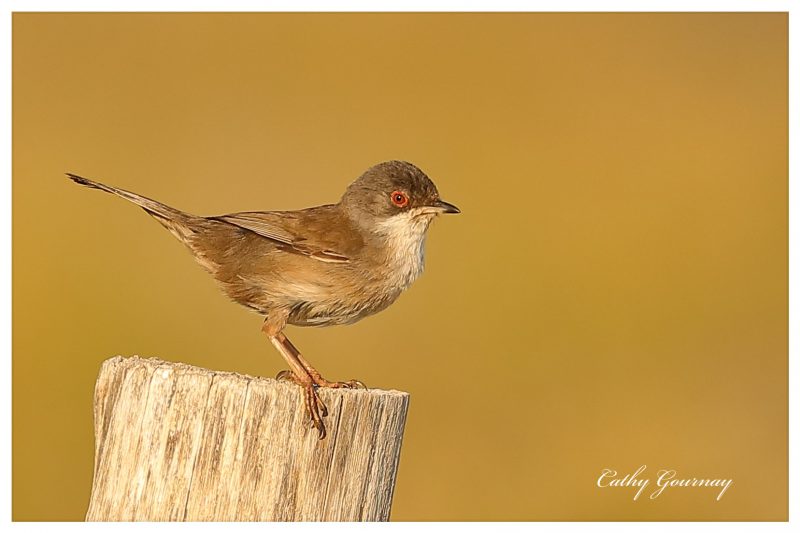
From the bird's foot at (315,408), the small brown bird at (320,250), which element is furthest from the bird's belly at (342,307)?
the bird's foot at (315,408)

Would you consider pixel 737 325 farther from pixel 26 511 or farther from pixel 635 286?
pixel 26 511

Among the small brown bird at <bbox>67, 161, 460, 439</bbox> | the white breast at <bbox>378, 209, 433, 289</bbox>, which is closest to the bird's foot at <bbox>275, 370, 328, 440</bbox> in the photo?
the small brown bird at <bbox>67, 161, 460, 439</bbox>

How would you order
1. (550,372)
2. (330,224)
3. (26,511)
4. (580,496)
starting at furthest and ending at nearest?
(550,372) → (580,496) → (26,511) → (330,224)

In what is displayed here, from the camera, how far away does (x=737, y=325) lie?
446 inches

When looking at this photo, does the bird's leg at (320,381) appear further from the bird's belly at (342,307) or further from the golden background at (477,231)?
the golden background at (477,231)

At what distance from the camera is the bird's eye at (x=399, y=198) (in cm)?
622

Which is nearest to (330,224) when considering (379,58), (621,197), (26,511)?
(26,511)

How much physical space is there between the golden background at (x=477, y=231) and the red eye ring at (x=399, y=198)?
3.57 meters

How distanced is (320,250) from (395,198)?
630 millimetres

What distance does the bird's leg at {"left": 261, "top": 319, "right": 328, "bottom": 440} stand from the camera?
422cm

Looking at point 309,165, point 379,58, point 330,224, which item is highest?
point 379,58

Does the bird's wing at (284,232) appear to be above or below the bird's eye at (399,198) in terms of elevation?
below

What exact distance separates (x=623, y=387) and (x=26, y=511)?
5568mm

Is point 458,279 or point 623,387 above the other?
point 458,279
